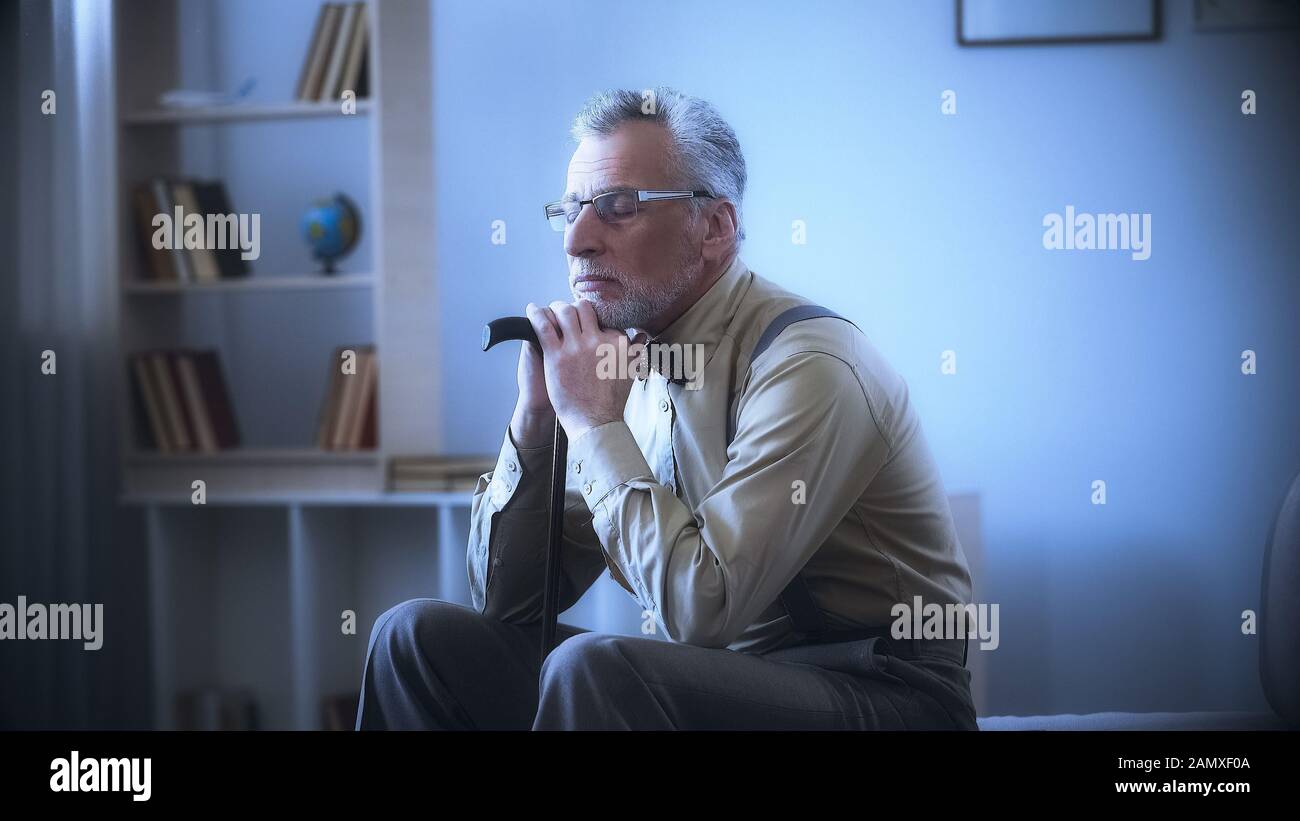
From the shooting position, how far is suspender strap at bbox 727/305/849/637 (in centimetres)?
123

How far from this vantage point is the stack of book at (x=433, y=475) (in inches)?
88.0

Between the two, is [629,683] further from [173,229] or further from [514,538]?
[173,229]

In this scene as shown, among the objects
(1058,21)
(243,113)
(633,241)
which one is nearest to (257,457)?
(243,113)

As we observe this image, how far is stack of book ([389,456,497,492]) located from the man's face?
3.04 feet

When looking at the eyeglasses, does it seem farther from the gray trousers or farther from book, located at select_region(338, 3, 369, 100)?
book, located at select_region(338, 3, 369, 100)

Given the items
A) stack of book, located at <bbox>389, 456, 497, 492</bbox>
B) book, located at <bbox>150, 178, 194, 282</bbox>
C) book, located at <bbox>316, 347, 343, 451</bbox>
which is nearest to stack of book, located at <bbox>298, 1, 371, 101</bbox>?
book, located at <bbox>150, 178, 194, 282</bbox>

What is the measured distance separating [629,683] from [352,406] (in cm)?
136

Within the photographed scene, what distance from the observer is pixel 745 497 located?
1.11m


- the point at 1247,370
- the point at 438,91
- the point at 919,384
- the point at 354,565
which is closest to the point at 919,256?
the point at 919,384

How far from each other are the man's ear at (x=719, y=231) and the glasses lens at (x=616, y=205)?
10cm

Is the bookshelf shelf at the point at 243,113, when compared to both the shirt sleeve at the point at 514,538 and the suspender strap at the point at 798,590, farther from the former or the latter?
the suspender strap at the point at 798,590
